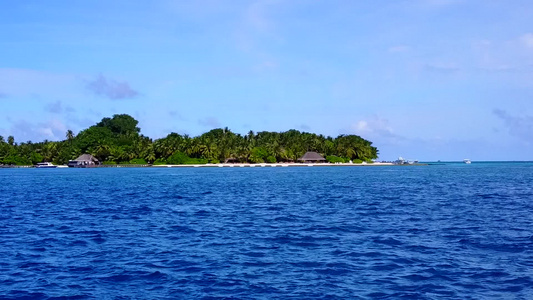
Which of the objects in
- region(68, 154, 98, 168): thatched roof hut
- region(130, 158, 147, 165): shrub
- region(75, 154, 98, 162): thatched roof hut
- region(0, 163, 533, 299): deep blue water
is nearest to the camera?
region(0, 163, 533, 299): deep blue water

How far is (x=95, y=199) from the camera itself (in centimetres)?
5372

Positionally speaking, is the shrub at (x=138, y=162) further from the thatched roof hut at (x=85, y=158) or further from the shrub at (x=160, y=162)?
the thatched roof hut at (x=85, y=158)

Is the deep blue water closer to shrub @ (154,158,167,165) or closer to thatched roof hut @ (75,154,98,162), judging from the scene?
shrub @ (154,158,167,165)

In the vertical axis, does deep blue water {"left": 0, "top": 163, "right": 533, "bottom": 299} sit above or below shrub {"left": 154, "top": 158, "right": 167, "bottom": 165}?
below

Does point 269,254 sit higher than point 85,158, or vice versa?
point 85,158

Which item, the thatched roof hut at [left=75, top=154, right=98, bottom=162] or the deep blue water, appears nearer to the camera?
the deep blue water

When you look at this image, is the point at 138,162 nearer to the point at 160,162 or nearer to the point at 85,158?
the point at 160,162

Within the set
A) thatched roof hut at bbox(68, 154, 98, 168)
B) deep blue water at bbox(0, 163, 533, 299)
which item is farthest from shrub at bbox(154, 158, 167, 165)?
deep blue water at bbox(0, 163, 533, 299)

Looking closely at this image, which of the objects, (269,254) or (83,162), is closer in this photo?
(269,254)

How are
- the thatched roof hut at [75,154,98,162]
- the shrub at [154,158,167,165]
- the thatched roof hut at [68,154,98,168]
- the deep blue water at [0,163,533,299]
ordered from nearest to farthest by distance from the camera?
the deep blue water at [0,163,533,299], the shrub at [154,158,167,165], the thatched roof hut at [68,154,98,168], the thatched roof hut at [75,154,98,162]

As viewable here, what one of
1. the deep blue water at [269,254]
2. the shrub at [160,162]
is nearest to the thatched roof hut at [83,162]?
the shrub at [160,162]

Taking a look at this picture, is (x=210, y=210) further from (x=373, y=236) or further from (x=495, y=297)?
(x=495, y=297)

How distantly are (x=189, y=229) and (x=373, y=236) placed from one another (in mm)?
10724

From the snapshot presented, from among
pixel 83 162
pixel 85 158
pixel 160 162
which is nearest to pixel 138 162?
pixel 160 162
